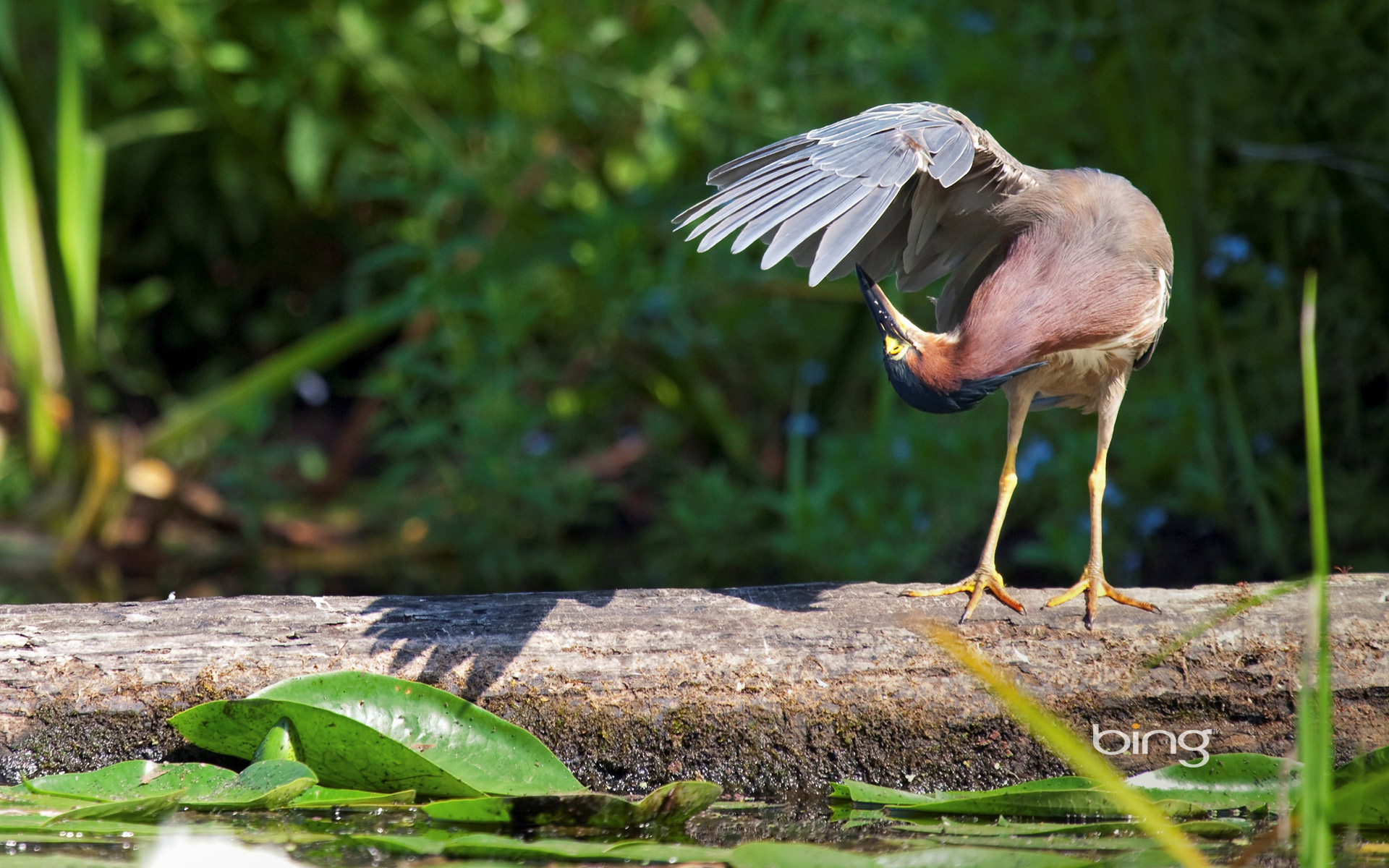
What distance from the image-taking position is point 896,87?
345cm

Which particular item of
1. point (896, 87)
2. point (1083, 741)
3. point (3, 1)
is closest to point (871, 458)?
point (896, 87)

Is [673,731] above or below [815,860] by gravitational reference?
above

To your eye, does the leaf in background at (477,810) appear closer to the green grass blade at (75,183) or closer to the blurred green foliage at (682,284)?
the blurred green foliage at (682,284)

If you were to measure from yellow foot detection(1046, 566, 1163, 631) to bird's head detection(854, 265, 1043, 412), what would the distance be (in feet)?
1.09

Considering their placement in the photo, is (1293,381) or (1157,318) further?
(1293,381)

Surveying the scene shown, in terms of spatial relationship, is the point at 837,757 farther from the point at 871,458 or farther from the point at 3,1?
the point at 3,1

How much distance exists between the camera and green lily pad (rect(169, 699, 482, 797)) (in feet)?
4.81

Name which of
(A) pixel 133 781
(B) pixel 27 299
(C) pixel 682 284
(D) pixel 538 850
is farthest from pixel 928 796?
Answer: (B) pixel 27 299

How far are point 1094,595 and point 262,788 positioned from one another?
3.78 ft

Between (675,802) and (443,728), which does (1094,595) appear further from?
(443,728)

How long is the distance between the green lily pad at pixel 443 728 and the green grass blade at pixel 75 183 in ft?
9.32

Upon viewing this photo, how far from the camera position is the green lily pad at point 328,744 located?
1466 mm

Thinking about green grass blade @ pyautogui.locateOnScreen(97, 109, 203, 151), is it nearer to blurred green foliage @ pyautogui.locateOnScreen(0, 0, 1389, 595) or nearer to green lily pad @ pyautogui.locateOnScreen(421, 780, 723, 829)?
blurred green foliage @ pyautogui.locateOnScreen(0, 0, 1389, 595)

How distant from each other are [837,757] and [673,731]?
0.22 meters
